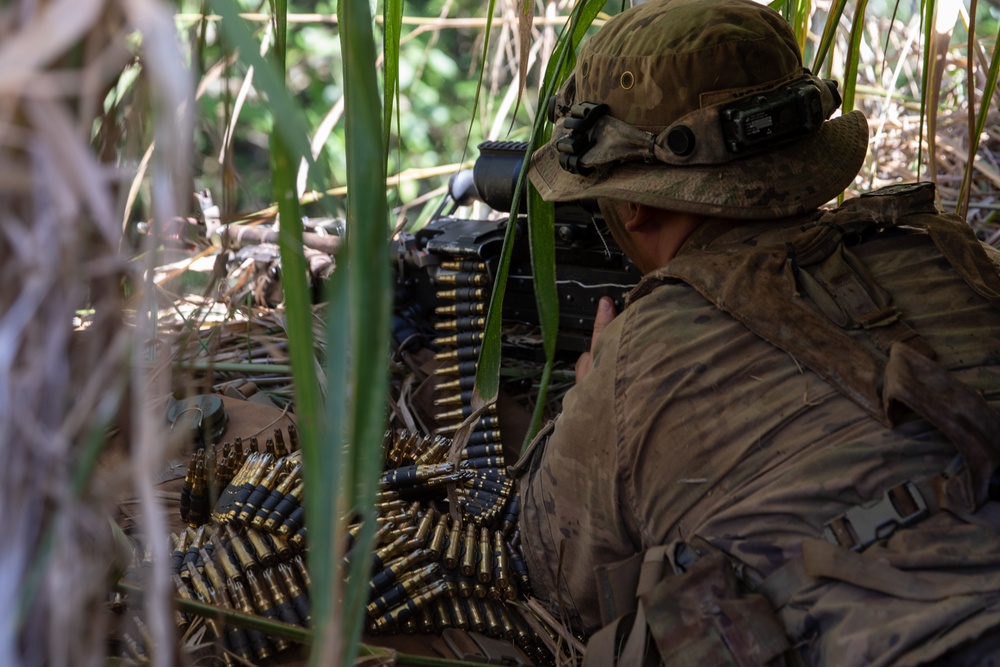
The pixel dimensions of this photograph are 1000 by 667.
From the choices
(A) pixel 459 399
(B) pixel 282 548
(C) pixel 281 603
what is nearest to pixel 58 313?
(C) pixel 281 603

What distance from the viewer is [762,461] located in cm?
204

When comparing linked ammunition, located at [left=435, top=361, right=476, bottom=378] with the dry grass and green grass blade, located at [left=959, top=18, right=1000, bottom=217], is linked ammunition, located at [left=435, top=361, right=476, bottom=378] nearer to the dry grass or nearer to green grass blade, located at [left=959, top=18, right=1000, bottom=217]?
green grass blade, located at [left=959, top=18, right=1000, bottom=217]

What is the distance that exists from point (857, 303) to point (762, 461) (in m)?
0.38

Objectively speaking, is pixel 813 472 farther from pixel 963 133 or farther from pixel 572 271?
pixel 963 133

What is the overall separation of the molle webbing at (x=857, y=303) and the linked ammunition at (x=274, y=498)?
1.20m

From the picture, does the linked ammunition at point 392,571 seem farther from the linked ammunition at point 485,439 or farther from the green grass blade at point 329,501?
the green grass blade at point 329,501

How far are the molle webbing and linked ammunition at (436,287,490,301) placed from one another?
1.46 meters

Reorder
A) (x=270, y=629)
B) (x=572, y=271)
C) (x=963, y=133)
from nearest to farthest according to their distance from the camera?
1. (x=270, y=629)
2. (x=572, y=271)
3. (x=963, y=133)

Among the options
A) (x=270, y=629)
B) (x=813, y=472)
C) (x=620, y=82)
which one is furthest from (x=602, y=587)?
(x=620, y=82)

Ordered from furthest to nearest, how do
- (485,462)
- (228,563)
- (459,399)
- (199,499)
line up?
(459,399), (485,462), (199,499), (228,563)

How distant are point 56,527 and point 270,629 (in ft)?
2.46

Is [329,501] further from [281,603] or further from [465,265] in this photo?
[465,265]

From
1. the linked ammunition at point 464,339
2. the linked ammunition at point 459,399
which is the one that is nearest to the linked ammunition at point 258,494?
the linked ammunition at point 459,399

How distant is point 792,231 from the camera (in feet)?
7.59
